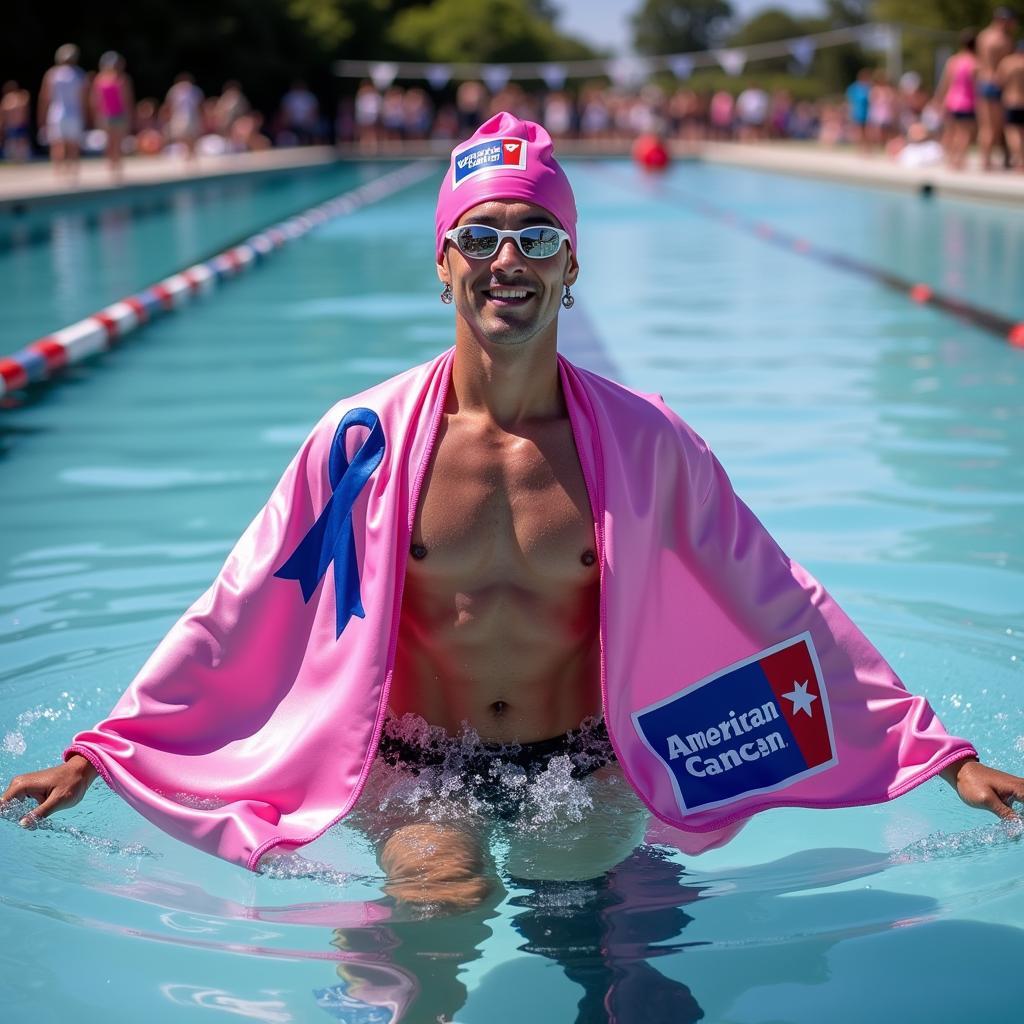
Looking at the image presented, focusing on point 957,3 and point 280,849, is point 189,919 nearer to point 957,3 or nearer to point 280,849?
point 280,849

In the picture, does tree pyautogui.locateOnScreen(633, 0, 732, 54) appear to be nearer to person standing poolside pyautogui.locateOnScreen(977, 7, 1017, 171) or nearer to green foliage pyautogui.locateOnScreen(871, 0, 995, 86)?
green foliage pyautogui.locateOnScreen(871, 0, 995, 86)

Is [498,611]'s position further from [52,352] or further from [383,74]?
[383,74]

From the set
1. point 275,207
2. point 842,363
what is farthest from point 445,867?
point 275,207

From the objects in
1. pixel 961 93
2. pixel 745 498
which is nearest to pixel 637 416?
pixel 745 498

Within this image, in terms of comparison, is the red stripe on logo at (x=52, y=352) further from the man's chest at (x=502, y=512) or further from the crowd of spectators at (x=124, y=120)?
the crowd of spectators at (x=124, y=120)

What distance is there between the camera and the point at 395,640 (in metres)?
2.96

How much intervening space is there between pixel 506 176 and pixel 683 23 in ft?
445

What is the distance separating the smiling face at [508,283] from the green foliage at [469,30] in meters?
56.2

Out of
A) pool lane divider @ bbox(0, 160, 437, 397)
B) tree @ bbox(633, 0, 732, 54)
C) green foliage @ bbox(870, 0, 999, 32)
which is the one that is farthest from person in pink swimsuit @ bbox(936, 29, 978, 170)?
tree @ bbox(633, 0, 732, 54)

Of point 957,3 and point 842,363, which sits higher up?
point 957,3

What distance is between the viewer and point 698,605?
3.06 meters

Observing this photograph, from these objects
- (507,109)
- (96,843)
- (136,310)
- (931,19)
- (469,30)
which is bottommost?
(96,843)

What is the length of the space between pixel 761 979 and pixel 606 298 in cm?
955

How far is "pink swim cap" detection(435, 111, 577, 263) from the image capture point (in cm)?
290
